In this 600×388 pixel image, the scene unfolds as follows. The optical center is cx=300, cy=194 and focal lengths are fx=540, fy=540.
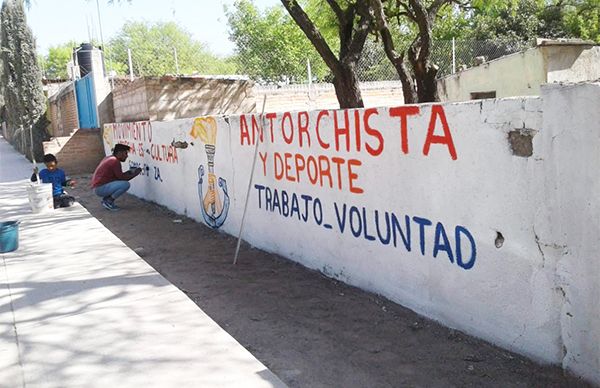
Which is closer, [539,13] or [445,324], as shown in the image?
[445,324]

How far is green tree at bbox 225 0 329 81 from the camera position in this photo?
86.3 ft

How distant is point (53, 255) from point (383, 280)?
368cm

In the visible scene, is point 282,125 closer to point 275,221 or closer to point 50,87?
point 275,221

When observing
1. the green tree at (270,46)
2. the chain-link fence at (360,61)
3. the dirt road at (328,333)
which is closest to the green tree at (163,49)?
the green tree at (270,46)

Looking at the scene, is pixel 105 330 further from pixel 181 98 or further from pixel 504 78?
pixel 504 78

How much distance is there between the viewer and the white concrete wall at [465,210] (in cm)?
289

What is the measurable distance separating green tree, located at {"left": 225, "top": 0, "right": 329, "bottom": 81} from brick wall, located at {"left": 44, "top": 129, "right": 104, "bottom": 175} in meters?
10.3

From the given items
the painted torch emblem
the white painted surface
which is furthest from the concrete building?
the white painted surface

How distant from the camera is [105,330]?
3.77 meters

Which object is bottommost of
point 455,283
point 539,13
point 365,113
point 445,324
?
point 445,324

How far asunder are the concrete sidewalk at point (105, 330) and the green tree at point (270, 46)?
19609mm

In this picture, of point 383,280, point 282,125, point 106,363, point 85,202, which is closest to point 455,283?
point 383,280

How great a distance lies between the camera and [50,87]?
31.4 m

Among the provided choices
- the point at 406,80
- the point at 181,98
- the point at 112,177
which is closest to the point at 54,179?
the point at 112,177
